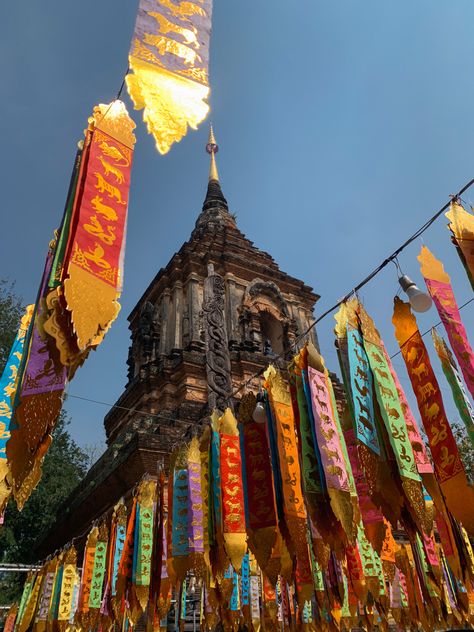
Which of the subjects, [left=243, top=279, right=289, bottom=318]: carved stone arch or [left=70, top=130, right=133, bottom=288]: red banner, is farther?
[left=243, top=279, right=289, bottom=318]: carved stone arch

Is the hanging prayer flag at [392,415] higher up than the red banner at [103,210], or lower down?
lower down

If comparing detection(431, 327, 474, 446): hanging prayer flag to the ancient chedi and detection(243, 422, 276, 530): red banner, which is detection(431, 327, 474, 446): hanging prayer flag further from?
the ancient chedi

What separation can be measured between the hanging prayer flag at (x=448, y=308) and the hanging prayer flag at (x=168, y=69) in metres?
3.13

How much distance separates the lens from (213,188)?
27.0m

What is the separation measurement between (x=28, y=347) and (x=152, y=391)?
10.6 metres

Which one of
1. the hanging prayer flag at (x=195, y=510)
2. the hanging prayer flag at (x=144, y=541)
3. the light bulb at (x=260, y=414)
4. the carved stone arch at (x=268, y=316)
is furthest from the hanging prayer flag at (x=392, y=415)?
the carved stone arch at (x=268, y=316)

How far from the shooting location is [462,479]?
411 centimetres

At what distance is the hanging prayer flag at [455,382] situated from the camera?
453 centimetres

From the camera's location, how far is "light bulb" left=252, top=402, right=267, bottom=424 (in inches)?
230

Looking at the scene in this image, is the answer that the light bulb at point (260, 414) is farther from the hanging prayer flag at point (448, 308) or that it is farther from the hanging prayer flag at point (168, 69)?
the hanging prayer flag at point (168, 69)

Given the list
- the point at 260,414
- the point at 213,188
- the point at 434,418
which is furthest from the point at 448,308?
the point at 213,188

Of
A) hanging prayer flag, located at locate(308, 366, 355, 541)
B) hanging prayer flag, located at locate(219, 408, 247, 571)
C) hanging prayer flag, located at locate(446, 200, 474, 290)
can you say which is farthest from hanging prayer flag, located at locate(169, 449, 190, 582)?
hanging prayer flag, located at locate(446, 200, 474, 290)

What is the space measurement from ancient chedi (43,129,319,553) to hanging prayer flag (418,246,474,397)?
15.1 ft

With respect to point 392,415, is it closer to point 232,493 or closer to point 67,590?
point 232,493
